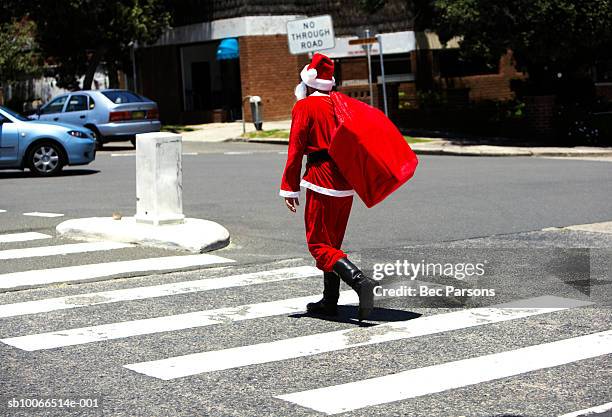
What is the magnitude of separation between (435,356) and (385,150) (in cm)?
166

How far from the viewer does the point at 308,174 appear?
8.30 metres

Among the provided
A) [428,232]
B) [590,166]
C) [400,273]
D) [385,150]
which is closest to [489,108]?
[590,166]

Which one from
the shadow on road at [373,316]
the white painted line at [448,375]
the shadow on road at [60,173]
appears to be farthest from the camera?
the shadow on road at [60,173]

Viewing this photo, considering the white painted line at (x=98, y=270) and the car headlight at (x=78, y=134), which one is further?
the car headlight at (x=78, y=134)

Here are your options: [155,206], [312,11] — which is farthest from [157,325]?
[312,11]

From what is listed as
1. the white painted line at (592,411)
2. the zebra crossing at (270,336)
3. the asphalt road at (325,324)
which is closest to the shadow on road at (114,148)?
the asphalt road at (325,324)

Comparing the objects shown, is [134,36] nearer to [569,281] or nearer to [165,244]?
[165,244]

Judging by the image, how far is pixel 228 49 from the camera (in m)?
38.7

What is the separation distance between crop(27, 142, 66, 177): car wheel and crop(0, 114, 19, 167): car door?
290 mm

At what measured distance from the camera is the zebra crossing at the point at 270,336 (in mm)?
6617

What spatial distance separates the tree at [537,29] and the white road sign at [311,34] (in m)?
3.09

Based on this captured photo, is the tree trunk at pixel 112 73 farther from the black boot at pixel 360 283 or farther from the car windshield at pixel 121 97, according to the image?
the black boot at pixel 360 283

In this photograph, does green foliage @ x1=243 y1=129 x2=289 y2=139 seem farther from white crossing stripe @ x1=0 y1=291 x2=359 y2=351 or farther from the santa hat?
the santa hat

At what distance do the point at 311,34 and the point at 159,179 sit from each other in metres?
19.8
